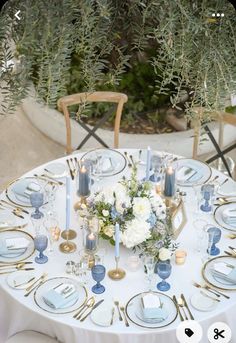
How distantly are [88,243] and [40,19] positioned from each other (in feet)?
5.82

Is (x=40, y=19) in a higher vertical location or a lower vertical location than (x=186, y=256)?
higher

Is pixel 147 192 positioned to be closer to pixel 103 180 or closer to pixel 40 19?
pixel 103 180

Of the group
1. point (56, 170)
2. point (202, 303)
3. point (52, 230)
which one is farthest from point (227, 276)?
point (56, 170)

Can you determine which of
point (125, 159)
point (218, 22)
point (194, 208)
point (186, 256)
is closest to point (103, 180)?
point (125, 159)

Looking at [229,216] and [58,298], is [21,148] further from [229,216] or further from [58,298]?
[58,298]

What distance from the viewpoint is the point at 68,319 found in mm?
2730

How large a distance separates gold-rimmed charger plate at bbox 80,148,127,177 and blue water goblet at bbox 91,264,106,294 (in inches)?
36.1

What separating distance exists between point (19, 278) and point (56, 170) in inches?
37.7

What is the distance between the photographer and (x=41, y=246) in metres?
3.01

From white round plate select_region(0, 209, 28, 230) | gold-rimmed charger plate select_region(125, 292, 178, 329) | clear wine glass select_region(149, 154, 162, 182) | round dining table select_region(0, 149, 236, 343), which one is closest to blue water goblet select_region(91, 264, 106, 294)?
round dining table select_region(0, 149, 236, 343)

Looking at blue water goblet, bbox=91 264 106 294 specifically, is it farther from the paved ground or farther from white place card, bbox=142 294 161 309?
the paved ground

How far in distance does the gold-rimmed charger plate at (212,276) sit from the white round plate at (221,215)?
246mm

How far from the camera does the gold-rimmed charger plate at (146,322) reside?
270 centimetres

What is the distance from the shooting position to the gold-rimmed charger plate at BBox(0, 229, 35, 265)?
3049mm
